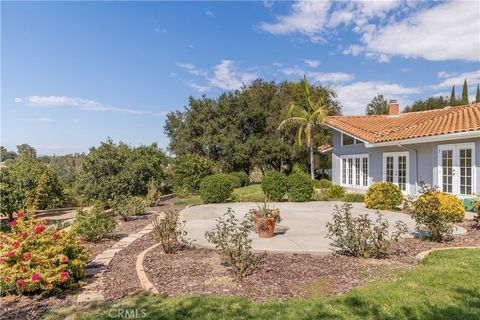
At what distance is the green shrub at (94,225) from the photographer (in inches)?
Result: 303

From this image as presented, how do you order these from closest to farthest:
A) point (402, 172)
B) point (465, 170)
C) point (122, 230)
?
1. point (122, 230)
2. point (465, 170)
3. point (402, 172)

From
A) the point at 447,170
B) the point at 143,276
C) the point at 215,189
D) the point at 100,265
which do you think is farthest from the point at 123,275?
the point at 447,170

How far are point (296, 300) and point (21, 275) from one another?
3618 millimetres

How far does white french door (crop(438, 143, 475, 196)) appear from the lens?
12.5 meters

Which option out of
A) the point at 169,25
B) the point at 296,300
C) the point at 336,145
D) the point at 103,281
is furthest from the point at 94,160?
the point at 336,145

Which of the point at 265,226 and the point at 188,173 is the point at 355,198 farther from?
the point at 188,173

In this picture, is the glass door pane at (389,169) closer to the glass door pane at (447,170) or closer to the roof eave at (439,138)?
the roof eave at (439,138)

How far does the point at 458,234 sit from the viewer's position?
27.3ft

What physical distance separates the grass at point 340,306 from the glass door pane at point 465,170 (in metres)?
→ 9.60

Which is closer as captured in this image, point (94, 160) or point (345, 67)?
point (94, 160)

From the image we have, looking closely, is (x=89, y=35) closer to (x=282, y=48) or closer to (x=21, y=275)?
(x=21, y=275)

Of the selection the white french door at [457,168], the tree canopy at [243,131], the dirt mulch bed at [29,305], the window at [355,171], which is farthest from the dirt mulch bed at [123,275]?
the tree canopy at [243,131]

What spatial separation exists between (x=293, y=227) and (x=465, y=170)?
26.8 ft

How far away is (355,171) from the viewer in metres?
20.3
